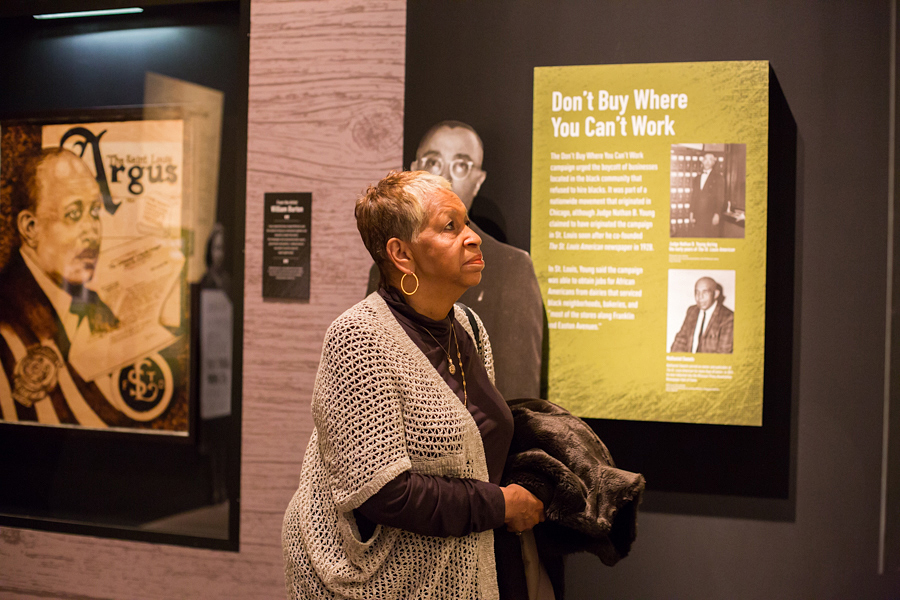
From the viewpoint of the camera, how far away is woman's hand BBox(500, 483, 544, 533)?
62.1 inches

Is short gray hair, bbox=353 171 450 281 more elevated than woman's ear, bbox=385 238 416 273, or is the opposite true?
short gray hair, bbox=353 171 450 281

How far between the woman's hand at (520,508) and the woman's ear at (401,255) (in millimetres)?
554

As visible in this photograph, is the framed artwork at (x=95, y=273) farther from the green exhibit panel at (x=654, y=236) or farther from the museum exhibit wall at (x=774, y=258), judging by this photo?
the green exhibit panel at (x=654, y=236)

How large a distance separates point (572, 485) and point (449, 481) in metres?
0.30

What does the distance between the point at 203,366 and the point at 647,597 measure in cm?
215

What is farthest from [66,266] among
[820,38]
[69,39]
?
[820,38]

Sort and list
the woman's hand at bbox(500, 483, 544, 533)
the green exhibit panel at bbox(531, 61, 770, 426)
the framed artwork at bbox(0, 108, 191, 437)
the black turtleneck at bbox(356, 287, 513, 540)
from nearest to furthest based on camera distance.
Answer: the black turtleneck at bbox(356, 287, 513, 540) < the woman's hand at bbox(500, 483, 544, 533) < the green exhibit panel at bbox(531, 61, 770, 426) < the framed artwork at bbox(0, 108, 191, 437)

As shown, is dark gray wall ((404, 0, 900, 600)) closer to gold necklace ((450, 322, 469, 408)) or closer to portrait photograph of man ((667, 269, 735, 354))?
portrait photograph of man ((667, 269, 735, 354))

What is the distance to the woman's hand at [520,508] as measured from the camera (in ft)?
5.17

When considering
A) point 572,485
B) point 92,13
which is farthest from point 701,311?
point 92,13

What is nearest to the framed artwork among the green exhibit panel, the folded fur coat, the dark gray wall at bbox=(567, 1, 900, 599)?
the green exhibit panel

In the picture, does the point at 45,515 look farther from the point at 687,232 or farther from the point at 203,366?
the point at 687,232

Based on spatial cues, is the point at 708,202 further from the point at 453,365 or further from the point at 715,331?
the point at 453,365

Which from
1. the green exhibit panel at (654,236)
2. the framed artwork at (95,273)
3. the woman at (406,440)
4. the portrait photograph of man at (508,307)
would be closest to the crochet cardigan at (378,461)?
the woman at (406,440)
